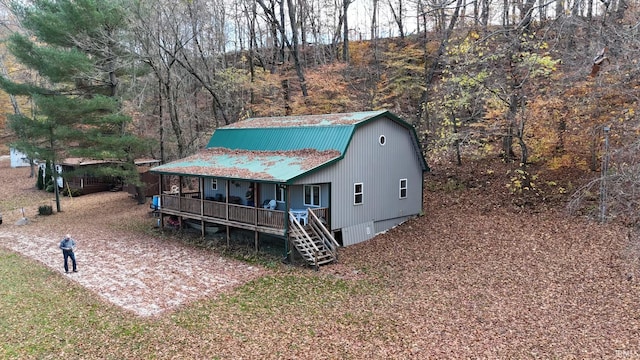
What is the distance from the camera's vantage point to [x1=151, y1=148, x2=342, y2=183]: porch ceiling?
1580 cm

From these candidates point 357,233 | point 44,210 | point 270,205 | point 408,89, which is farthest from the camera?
point 408,89

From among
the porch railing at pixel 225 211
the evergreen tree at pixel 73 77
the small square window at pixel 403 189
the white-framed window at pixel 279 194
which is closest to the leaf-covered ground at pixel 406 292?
the small square window at pixel 403 189

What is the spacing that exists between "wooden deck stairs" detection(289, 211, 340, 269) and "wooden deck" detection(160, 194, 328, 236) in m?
0.43

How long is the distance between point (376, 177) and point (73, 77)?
16.9 metres

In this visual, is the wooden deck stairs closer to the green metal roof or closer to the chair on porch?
the chair on porch

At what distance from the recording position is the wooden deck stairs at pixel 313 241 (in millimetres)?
14844

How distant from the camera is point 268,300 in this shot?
12.1m

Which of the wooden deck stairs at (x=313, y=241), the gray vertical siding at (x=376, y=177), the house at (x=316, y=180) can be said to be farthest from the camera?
the gray vertical siding at (x=376, y=177)

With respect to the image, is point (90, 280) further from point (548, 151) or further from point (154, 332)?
point (548, 151)

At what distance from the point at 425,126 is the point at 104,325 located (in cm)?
2185

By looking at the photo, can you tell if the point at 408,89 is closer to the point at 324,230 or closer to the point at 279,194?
the point at 279,194

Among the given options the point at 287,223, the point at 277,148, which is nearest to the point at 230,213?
the point at 287,223

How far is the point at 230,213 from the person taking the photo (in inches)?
690

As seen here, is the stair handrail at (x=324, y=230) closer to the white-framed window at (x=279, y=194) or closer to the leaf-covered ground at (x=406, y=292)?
the leaf-covered ground at (x=406, y=292)
